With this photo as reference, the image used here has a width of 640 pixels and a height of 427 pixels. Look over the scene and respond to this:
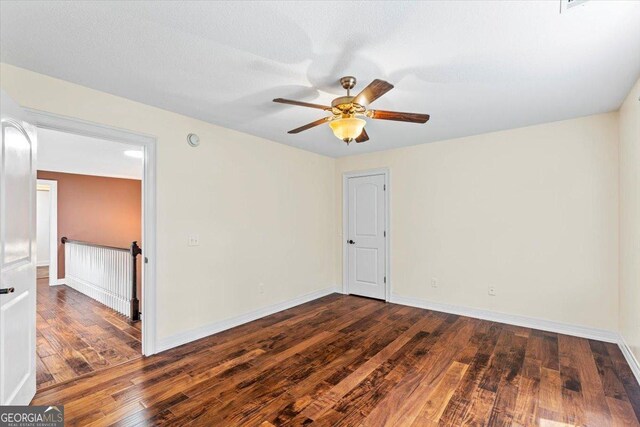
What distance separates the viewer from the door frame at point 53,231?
19.7 feet

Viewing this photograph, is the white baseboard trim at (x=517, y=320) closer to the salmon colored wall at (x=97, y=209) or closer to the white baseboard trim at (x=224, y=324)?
the white baseboard trim at (x=224, y=324)

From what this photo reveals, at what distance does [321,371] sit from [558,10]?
2.87 metres

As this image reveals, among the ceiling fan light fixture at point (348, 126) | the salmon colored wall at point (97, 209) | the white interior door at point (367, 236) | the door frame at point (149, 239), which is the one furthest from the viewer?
the salmon colored wall at point (97, 209)

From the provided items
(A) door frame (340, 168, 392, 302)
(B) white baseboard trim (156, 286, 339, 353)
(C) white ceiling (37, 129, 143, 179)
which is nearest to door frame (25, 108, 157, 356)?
(B) white baseboard trim (156, 286, 339, 353)

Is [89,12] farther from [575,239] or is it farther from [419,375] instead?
[575,239]

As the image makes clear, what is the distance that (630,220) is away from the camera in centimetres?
261

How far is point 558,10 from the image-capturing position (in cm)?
156

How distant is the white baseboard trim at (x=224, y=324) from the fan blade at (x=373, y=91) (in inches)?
111

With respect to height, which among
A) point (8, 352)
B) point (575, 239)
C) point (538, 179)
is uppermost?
point (538, 179)

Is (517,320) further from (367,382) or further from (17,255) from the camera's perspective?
(17,255)

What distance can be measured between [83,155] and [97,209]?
8.24ft

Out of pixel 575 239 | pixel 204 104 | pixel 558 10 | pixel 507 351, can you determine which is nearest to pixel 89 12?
Result: pixel 204 104

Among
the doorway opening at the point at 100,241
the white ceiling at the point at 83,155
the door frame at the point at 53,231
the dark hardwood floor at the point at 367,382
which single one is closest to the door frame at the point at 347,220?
the dark hardwood floor at the point at 367,382

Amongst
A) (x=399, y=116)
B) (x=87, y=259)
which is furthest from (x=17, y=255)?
(x=87, y=259)
